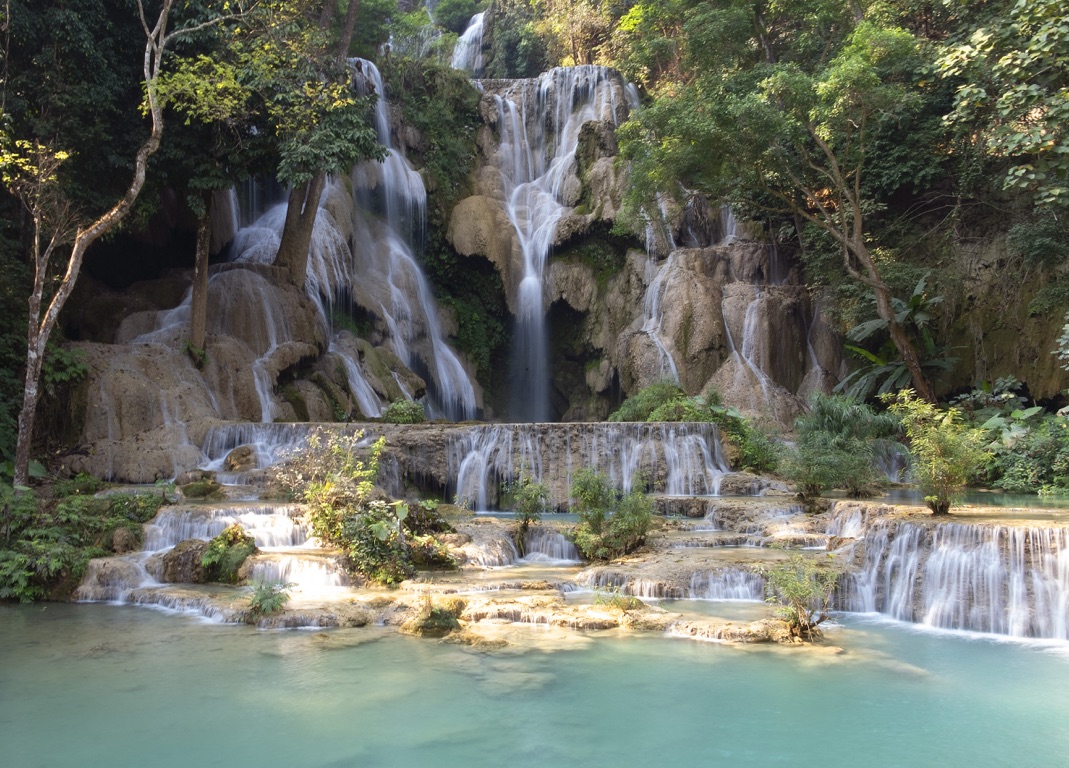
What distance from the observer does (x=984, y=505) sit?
11180 millimetres

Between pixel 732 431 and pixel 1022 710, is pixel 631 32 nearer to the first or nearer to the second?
pixel 732 431

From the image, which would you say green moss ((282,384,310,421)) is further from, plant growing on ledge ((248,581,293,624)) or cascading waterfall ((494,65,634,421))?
plant growing on ledge ((248,581,293,624))

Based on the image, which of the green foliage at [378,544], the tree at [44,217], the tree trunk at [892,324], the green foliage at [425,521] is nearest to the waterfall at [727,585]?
the green foliage at [378,544]

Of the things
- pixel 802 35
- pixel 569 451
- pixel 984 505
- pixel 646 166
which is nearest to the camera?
pixel 984 505

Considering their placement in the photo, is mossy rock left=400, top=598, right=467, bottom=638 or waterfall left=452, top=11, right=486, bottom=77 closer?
mossy rock left=400, top=598, right=467, bottom=638

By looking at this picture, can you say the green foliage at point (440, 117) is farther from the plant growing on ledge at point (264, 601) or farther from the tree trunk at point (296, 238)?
the plant growing on ledge at point (264, 601)

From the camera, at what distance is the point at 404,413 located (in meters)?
17.8

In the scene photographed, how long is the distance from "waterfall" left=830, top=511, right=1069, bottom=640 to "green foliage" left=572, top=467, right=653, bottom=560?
105 inches

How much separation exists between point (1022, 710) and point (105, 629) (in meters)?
8.09

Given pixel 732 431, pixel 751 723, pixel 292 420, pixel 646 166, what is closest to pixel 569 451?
pixel 732 431

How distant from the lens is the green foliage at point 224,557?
980 centimetres

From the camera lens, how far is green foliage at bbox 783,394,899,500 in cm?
1228

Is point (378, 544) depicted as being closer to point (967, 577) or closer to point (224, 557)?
point (224, 557)

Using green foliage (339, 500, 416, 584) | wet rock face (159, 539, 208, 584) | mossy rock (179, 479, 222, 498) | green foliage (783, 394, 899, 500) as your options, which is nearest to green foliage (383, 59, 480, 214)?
green foliage (783, 394, 899, 500)
